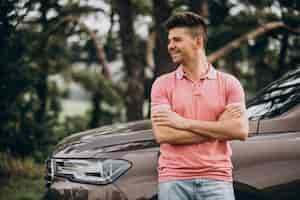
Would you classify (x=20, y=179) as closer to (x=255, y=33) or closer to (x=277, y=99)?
(x=277, y=99)

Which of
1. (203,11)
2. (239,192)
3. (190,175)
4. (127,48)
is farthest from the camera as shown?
(127,48)

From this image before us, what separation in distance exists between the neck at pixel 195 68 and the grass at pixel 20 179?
4059 millimetres

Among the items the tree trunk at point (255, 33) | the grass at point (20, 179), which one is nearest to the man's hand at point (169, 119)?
the grass at point (20, 179)

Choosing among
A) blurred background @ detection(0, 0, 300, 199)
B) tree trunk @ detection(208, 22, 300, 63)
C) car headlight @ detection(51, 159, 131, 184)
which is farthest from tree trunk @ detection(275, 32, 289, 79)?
car headlight @ detection(51, 159, 131, 184)

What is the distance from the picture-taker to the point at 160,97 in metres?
3.26

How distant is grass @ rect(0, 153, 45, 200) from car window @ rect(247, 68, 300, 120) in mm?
3347

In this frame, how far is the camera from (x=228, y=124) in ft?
10.4

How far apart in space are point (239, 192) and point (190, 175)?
66cm

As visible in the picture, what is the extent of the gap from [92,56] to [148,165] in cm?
1452

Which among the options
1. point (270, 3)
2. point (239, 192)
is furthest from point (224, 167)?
point (270, 3)

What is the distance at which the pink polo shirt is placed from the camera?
10.2 ft

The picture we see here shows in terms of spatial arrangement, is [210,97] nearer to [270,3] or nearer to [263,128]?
[263,128]

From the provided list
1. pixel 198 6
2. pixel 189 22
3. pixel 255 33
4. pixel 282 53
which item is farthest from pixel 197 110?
pixel 282 53

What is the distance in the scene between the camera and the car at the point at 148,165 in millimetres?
3564
